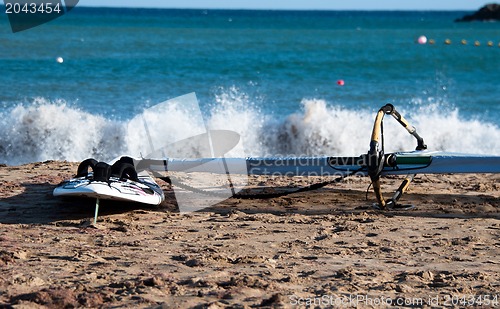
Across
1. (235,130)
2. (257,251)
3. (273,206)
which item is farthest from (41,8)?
(257,251)

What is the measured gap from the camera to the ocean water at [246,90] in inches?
485

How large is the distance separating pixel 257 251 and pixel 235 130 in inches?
273

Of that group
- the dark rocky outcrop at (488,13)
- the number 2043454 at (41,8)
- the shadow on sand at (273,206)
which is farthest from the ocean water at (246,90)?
the dark rocky outcrop at (488,13)

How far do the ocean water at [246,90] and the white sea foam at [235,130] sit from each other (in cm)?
2

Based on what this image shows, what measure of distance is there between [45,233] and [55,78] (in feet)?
47.8

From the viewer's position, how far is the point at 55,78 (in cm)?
2023

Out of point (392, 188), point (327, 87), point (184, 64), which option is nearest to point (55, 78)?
point (184, 64)

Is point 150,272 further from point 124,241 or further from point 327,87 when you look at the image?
point 327,87

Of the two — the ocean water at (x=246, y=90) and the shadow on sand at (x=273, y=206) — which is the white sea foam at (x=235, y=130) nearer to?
the ocean water at (x=246, y=90)

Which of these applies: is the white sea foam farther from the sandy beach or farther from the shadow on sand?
the shadow on sand

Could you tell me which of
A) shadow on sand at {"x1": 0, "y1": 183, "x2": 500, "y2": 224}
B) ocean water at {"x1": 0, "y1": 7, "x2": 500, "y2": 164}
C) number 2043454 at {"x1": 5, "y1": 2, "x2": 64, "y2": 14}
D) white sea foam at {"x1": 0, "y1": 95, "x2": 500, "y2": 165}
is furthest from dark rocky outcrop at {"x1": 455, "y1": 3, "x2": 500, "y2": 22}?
A: shadow on sand at {"x1": 0, "y1": 183, "x2": 500, "y2": 224}

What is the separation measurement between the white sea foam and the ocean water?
2 centimetres

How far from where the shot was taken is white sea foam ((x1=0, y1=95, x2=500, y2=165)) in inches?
472

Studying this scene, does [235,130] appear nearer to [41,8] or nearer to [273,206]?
[41,8]
